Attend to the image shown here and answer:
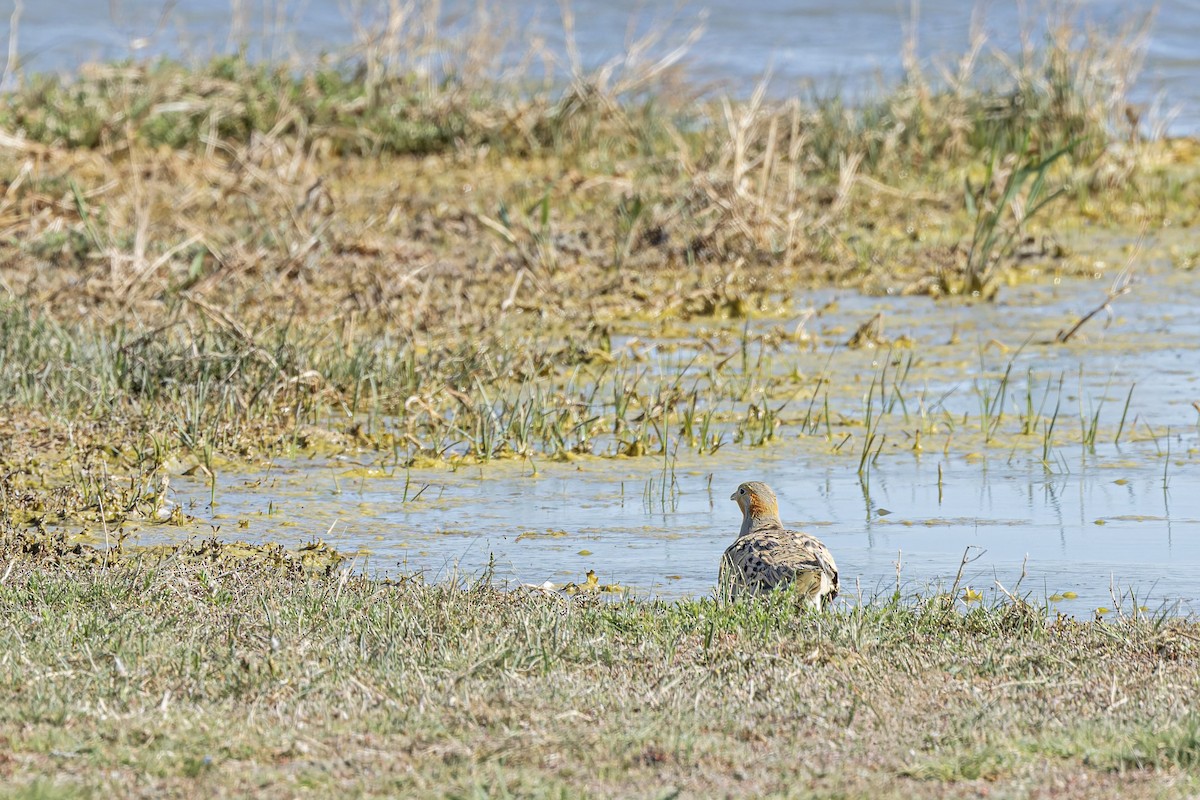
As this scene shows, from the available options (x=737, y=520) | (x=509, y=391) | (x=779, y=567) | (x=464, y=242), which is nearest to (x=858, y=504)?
(x=737, y=520)

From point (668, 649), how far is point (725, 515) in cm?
201

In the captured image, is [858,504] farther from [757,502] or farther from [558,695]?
[558,695]

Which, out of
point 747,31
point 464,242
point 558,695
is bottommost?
point 558,695

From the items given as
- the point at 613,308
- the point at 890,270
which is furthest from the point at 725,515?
the point at 890,270

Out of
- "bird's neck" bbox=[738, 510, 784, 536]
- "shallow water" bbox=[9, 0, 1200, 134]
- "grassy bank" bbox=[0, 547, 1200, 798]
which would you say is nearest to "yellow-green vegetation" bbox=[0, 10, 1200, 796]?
"grassy bank" bbox=[0, 547, 1200, 798]

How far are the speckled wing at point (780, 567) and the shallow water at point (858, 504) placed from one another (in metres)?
0.35

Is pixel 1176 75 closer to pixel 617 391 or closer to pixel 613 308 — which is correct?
pixel 613 308

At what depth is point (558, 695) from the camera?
4258 mm

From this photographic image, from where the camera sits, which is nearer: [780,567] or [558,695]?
[558,695]

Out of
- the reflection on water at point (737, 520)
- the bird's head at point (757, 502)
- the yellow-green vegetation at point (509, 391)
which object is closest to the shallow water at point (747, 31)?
the yellow-green vegetation at point (509, 391)

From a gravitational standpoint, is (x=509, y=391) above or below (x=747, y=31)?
below

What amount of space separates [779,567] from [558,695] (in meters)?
1.08

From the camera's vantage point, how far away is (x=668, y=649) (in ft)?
15.1

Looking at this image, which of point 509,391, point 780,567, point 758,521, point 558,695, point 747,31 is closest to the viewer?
point 558,695
